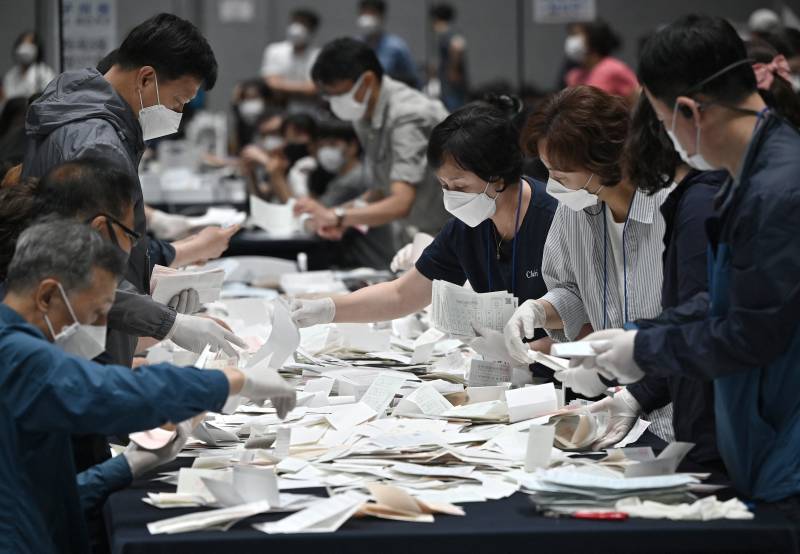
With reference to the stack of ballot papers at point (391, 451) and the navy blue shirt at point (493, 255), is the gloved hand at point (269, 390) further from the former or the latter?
the navy blue shirt at point (493, 255)

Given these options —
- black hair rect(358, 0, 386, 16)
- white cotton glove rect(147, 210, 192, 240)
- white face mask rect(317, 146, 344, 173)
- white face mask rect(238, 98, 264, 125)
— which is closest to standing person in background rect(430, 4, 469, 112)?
black hair rect(358, 0, 386, 16)

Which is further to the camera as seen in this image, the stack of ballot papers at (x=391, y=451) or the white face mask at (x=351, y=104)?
the white face mask at (x=351, y=104)

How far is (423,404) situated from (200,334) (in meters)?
0.54

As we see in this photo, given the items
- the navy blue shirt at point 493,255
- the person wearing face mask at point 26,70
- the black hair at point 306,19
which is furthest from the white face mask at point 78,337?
the black hair at point 306,19

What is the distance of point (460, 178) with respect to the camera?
10.2 feet

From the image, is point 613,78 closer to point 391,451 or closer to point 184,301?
point 184,301

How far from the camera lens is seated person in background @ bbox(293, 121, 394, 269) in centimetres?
577

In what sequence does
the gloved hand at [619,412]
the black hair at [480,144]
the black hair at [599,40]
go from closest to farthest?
the gloved hand at [619,412] < the black hair at [480,144] < the black hair at [599,40]

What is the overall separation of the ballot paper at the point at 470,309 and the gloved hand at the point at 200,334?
53 cm

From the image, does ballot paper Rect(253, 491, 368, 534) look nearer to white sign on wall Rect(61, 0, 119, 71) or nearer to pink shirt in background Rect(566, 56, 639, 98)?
white sign on wall Rect(61, 0, 119, 71)

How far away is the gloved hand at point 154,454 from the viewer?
7.16ft

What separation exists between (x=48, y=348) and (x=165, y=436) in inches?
19.1

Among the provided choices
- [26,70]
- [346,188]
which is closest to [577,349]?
[346,188]

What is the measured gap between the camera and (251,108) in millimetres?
10328
